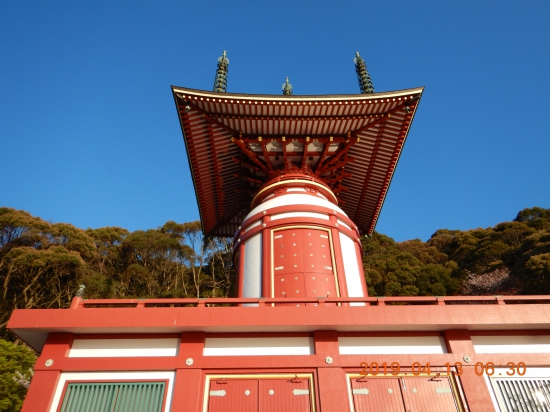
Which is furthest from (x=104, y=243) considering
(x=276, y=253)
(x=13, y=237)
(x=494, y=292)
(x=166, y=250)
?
(x=494, y=292)

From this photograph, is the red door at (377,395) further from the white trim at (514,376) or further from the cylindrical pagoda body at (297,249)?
the cylindrical pagoda body at (297,249)

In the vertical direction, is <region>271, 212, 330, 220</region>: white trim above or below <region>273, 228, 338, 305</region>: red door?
above

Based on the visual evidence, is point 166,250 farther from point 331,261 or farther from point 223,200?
point 331,261

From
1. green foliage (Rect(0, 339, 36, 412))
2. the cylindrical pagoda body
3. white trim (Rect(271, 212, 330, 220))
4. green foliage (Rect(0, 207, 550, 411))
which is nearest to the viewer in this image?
the cylindrical pagoda body

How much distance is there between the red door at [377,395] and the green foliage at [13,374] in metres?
12.9

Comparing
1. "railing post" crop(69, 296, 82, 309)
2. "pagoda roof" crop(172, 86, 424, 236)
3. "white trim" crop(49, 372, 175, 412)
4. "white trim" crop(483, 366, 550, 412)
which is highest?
"pagoda roof" crop(172, 86, 424, 236)

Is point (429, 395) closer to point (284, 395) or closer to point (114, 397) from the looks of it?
point (284, 395)

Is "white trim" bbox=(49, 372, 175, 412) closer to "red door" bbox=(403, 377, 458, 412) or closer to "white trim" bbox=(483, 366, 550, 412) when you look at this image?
"red door" bbox=(403, 377, 458, 412)

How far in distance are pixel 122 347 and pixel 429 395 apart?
5.05 metres

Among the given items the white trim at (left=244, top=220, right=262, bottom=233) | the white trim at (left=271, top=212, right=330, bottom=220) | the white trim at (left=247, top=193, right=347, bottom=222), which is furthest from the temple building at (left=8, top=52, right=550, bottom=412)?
the white trim at (left=247, top=193, right=347, bottom=222)

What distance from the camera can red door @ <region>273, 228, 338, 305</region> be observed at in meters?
9.04

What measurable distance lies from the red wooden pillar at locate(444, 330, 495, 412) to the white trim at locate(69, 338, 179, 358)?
4.62 meters

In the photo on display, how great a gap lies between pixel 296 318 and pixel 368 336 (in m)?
1.31

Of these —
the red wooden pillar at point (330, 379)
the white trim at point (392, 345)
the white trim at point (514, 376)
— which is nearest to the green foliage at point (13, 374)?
the red wooden pillar at point (330, 379)
